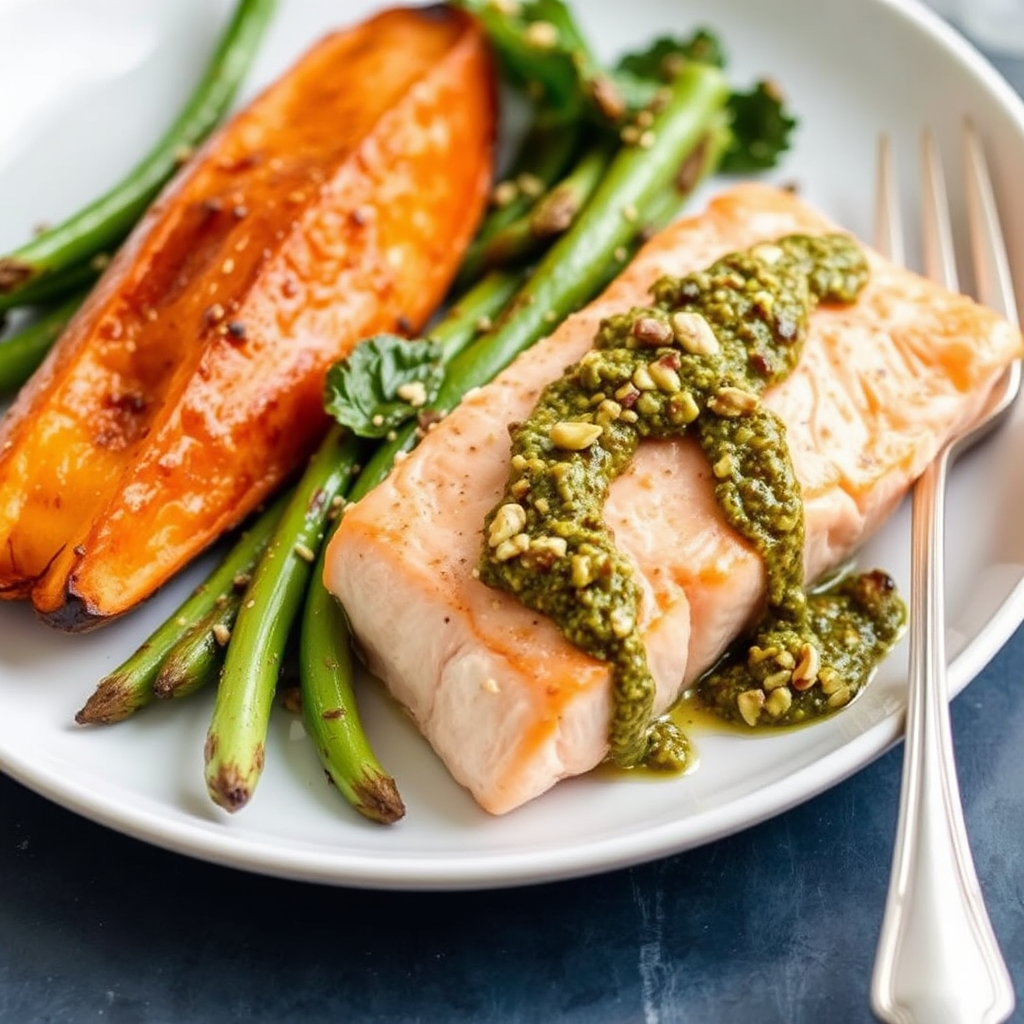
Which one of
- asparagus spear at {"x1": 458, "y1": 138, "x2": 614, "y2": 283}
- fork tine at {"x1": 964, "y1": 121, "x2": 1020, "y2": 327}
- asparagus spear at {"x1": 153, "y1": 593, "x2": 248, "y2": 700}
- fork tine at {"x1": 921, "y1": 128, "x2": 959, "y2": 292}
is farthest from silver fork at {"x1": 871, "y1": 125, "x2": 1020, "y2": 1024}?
asparagus spear at {"x1": 153, "y1": 593, "x2": 248, "y2": 700}

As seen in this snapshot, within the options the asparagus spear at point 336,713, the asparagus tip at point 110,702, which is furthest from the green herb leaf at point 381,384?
the asparagus tip at point 110,702

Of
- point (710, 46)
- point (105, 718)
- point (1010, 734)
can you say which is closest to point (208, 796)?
point (105, 718)

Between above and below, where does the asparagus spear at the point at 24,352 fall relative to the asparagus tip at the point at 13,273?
below

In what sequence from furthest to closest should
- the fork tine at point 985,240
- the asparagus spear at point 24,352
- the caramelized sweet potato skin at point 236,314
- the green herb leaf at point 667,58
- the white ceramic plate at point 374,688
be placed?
the green herb leaf at point 667,58 → the fork tine at point 985,240 → the asparagus spear at point 24,352 → the caramelized sweet potato skin at point 236,314 → the white ceramic plate at point 374,688

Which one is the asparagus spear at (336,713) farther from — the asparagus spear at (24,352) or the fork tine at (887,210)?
the fork tine at (887,210)

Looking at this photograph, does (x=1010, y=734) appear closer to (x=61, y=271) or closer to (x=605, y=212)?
(x=605, y=212)

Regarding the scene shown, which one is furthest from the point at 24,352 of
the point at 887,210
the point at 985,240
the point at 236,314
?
the point at 985,240

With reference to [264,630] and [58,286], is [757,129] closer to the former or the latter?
[58,286]

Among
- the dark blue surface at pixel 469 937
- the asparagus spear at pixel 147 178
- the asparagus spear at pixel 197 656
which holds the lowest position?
the dark blue surface at pixel 469 937
